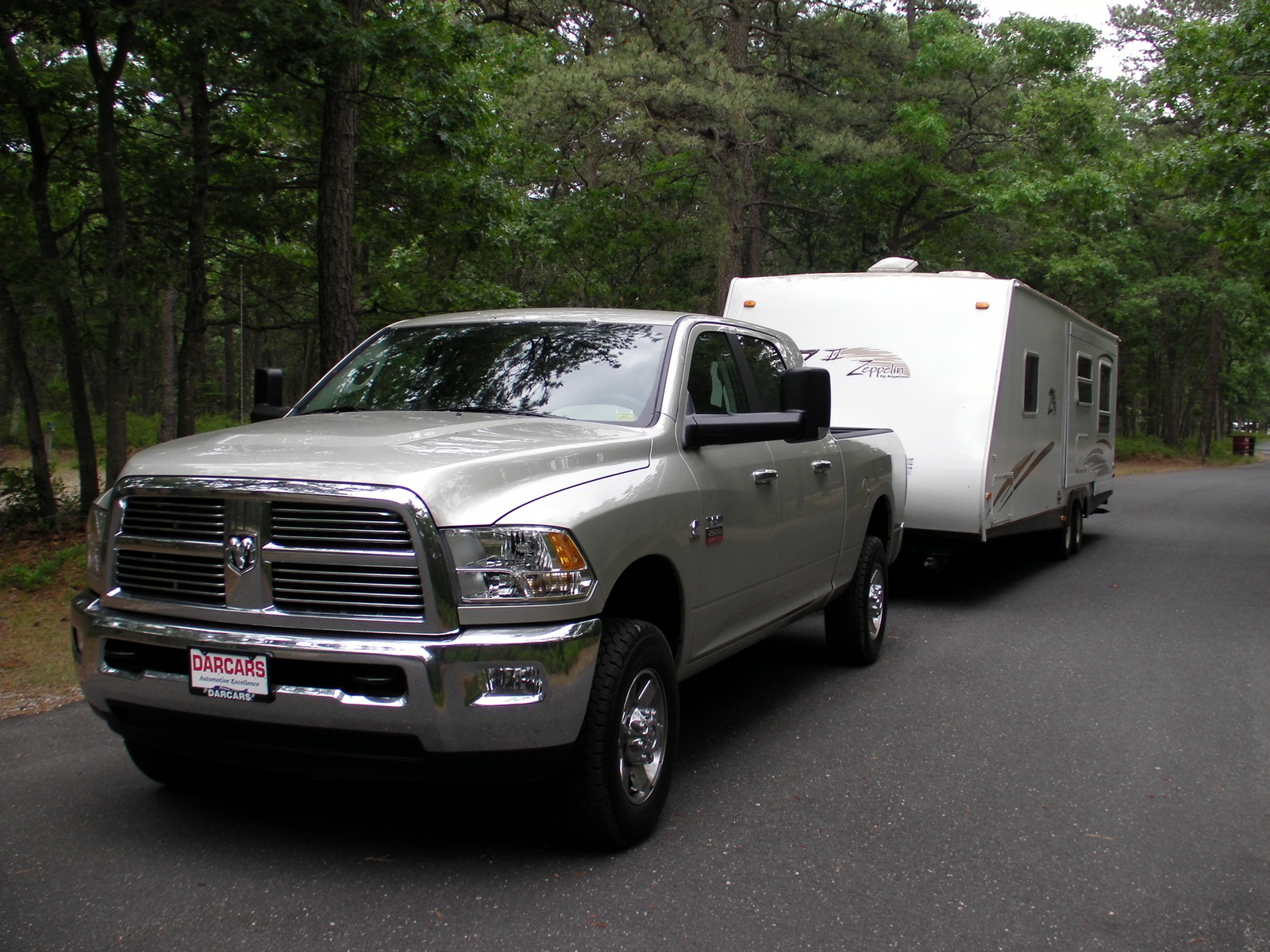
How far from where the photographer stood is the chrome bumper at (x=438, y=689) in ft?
11.7

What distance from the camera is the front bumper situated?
3576 mm

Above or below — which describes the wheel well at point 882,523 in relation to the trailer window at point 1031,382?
below

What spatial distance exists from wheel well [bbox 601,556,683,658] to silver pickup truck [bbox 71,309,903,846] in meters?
0.01

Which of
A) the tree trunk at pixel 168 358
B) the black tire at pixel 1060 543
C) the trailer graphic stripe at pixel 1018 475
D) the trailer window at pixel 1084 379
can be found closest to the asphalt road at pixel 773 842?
the trailer graphic stripe at pixel 1018 475

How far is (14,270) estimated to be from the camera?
10523mm

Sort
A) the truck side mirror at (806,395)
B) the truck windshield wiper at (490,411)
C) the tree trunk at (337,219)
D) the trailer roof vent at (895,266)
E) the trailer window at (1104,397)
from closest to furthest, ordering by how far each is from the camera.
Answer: the truck windshield wiper at (490,411) → the truck side mirror at (806,395) → the trailer roof vent at (895,266) → the tree trunk at (337,219) → the trailer window at (1104,397)

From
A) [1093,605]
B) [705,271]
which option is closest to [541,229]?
[705,271]

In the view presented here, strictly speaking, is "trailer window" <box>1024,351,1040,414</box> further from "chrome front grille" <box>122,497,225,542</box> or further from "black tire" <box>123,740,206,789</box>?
"chrome front grille" <box>122,497,225,542</box>

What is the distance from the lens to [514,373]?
17.0 feet

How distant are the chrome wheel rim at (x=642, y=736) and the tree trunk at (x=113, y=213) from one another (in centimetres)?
820

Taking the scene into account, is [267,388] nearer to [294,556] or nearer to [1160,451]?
[294,556]

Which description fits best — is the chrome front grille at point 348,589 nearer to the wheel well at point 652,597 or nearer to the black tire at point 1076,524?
the wheel well at point 652,597

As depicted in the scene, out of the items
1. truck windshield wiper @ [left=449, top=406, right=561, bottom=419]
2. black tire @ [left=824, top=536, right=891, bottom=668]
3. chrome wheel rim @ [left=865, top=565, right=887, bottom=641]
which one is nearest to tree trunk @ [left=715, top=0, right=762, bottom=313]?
chrome wheel rim @ [left=865, top=565, right=887, bottom=641]

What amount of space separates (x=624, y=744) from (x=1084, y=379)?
1035 cm
